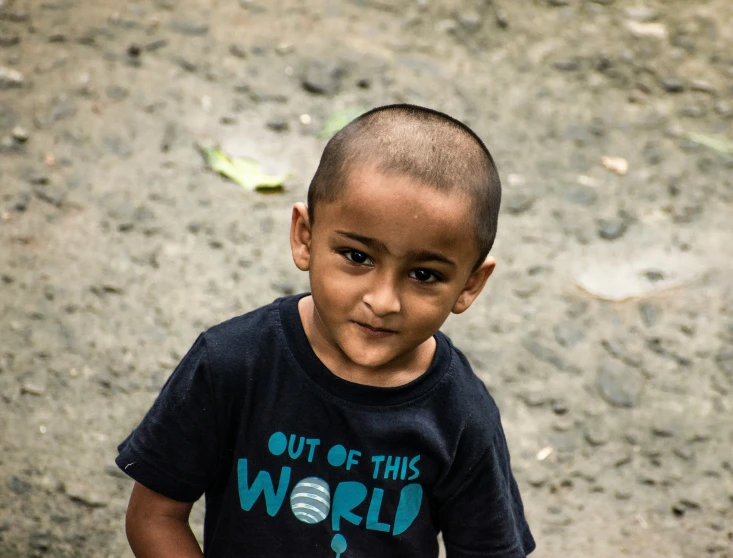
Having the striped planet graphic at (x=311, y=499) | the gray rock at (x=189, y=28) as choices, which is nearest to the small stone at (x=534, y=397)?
the striped planet graphic at (x=311, y=499)

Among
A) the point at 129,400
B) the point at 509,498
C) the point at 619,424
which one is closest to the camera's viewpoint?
the point at 509,498

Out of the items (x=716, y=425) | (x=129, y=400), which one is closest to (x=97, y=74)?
(x=129, y=400)

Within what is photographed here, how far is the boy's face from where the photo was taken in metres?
1.42

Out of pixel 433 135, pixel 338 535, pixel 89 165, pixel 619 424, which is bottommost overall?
pixel 619 424

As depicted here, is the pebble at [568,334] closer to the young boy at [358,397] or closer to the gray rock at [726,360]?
the gray rock at [726,360]

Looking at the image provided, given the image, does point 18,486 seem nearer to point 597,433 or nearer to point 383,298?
point 383,298

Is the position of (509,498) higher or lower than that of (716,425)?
higher

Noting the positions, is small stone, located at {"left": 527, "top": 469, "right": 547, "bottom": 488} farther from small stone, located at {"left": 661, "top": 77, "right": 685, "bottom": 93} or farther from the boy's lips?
small stone, located at {"left": 661, "top": 77, "right": 685, "bottom": 93}

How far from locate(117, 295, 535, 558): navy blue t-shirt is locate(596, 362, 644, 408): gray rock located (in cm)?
134

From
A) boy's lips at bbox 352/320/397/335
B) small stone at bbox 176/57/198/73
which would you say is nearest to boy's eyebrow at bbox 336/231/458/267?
boy's lips at bbox 352/320/397/335

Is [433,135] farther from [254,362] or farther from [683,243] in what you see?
[683,243]

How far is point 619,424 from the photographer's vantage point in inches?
112

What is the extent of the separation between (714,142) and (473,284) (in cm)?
279

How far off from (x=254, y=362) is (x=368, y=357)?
0.22 meters
